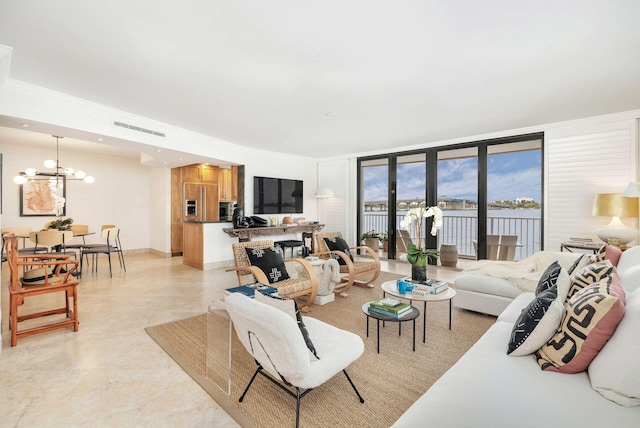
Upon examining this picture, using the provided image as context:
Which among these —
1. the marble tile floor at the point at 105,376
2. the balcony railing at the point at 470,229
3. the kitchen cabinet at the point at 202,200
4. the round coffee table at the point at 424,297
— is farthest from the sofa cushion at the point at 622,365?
the kitchen cabinet at the point at 202,200

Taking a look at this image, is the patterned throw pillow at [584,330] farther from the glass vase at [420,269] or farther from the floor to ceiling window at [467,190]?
the floor to ceiling window at [467,190]

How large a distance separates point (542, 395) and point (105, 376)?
270 centimetres

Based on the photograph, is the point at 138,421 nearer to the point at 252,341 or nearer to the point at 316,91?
the point at 252,341

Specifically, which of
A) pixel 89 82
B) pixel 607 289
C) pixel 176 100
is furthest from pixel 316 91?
pixel 607 289

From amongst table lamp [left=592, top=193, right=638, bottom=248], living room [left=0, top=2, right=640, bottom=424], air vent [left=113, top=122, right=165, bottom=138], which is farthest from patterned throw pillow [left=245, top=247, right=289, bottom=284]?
table lamp [left=592, top=193, right=638, bottom=248]

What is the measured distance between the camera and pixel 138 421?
1.77 meters

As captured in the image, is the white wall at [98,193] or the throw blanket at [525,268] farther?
the white wall at [98,193]

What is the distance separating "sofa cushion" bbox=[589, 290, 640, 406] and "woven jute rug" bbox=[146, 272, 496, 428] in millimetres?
1020

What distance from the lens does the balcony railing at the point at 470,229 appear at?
5.79 m

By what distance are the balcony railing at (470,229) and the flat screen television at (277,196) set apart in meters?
1.80

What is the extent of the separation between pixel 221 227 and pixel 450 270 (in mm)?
4577

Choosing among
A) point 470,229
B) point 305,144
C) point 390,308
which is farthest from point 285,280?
point 470,229

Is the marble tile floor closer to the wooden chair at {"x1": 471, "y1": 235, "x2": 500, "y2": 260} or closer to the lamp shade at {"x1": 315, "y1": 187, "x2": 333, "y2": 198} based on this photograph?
the lamp shade at {"x1": 315, "y1": 187, "x2": 333, "y2": 198}

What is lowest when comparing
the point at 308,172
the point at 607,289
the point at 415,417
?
the point at 415,417
